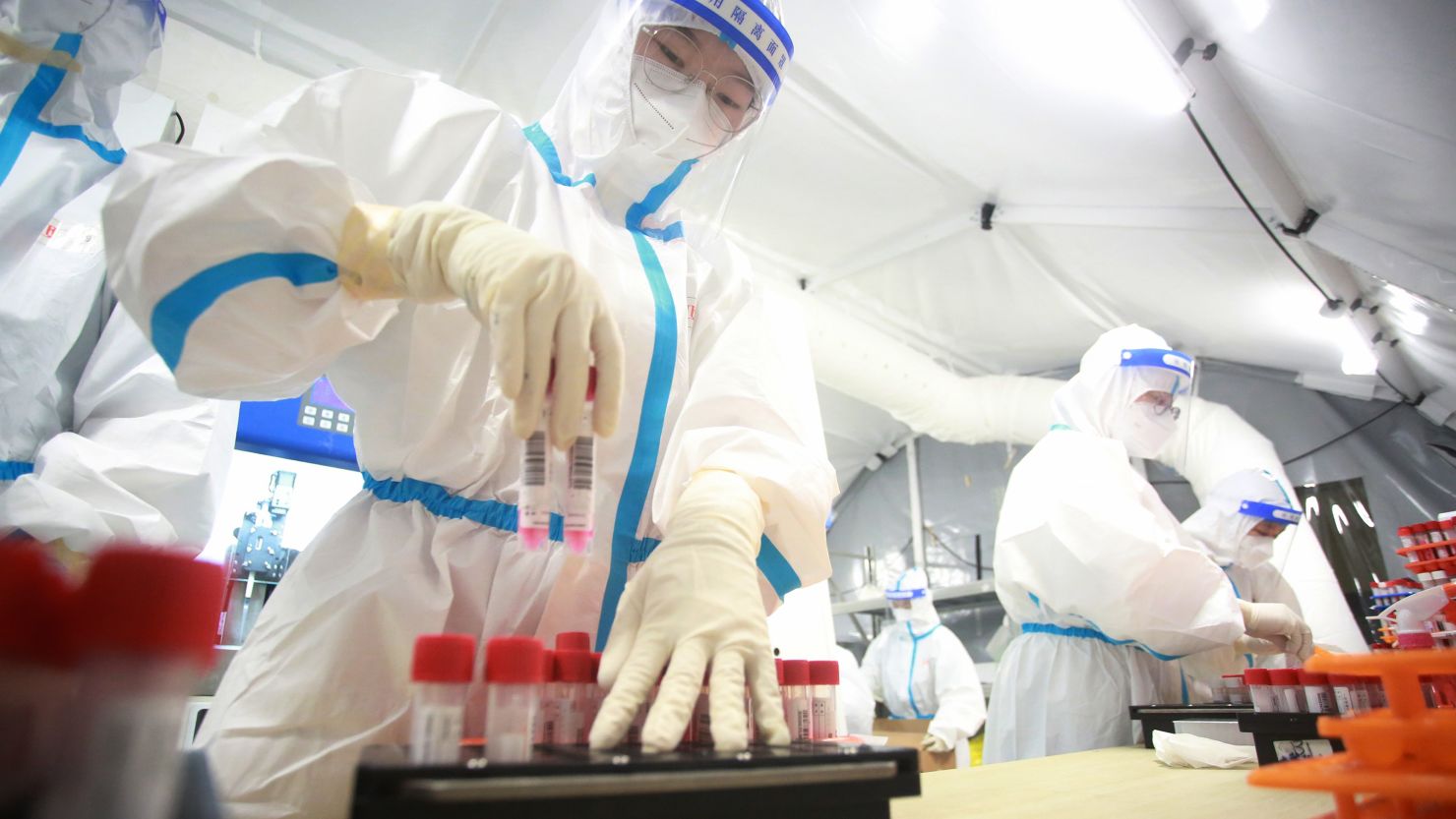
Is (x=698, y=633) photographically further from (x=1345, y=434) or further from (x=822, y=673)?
(x=1345, y=434)

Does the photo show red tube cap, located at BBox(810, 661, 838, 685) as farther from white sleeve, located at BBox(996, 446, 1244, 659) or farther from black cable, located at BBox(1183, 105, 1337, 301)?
black cable, located at BBox(1183, 105, 1337, 301)

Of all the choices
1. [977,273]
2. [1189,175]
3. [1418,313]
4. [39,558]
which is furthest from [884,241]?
[39,558]

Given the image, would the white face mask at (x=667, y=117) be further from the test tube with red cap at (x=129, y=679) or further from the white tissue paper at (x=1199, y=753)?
the white tissue paper at (x=1199, y=753)

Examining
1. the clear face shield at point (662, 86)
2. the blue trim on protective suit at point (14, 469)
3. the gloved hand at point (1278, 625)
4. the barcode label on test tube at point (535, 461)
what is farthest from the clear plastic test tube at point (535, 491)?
the gloved hand at point (1278, 625)

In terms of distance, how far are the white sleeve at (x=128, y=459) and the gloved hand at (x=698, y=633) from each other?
3.19ft

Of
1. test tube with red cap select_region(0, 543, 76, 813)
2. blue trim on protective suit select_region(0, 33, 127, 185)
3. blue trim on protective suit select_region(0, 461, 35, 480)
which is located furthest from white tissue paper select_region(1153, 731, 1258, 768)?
blue trim on protective suit select_region(0, 33, 127, 185)

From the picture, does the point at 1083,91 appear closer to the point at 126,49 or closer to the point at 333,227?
the point at 333,227

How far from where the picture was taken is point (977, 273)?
3.14 metres

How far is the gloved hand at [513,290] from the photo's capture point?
597 mm

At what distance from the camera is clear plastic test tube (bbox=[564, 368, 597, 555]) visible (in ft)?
2.00

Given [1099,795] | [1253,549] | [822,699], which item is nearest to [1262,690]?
[1099,795]

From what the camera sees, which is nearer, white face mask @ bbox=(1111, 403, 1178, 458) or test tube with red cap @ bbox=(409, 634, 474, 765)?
test tube with red cap @ bbox=(409, 634, 474, 765)

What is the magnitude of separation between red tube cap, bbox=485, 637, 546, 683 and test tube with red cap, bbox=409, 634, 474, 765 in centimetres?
3

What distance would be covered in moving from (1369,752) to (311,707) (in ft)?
2.71
